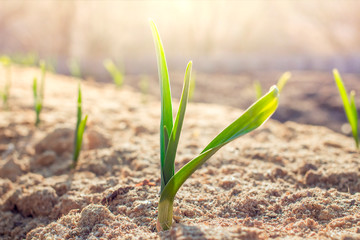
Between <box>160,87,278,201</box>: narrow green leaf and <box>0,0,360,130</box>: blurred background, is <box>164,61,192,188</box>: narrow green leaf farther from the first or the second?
<box>0,0,360,130</box>: blurred background

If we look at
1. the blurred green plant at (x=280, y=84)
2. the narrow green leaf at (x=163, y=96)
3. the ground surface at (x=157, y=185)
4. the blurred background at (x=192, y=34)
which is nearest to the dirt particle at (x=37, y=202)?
the ground surface at (x=157, y=185)

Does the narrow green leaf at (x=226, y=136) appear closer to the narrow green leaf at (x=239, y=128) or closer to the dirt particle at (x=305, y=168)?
the narrow green leaf at (x=239, y=128)

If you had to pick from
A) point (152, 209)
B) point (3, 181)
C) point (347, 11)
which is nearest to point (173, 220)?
point (152, 209)

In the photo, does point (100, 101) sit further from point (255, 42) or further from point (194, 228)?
point (255, 42)

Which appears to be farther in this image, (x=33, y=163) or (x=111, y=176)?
(x=33, y=163)

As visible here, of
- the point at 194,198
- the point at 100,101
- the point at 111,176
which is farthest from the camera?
the point at 100,101

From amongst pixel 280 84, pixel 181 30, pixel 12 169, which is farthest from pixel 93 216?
pixel 181 30

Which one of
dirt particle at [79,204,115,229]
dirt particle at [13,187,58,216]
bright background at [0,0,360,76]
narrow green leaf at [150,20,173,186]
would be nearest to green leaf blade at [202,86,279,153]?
narrow green leaf at [150,20,173,186]

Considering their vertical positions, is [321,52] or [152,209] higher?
[321,52]
